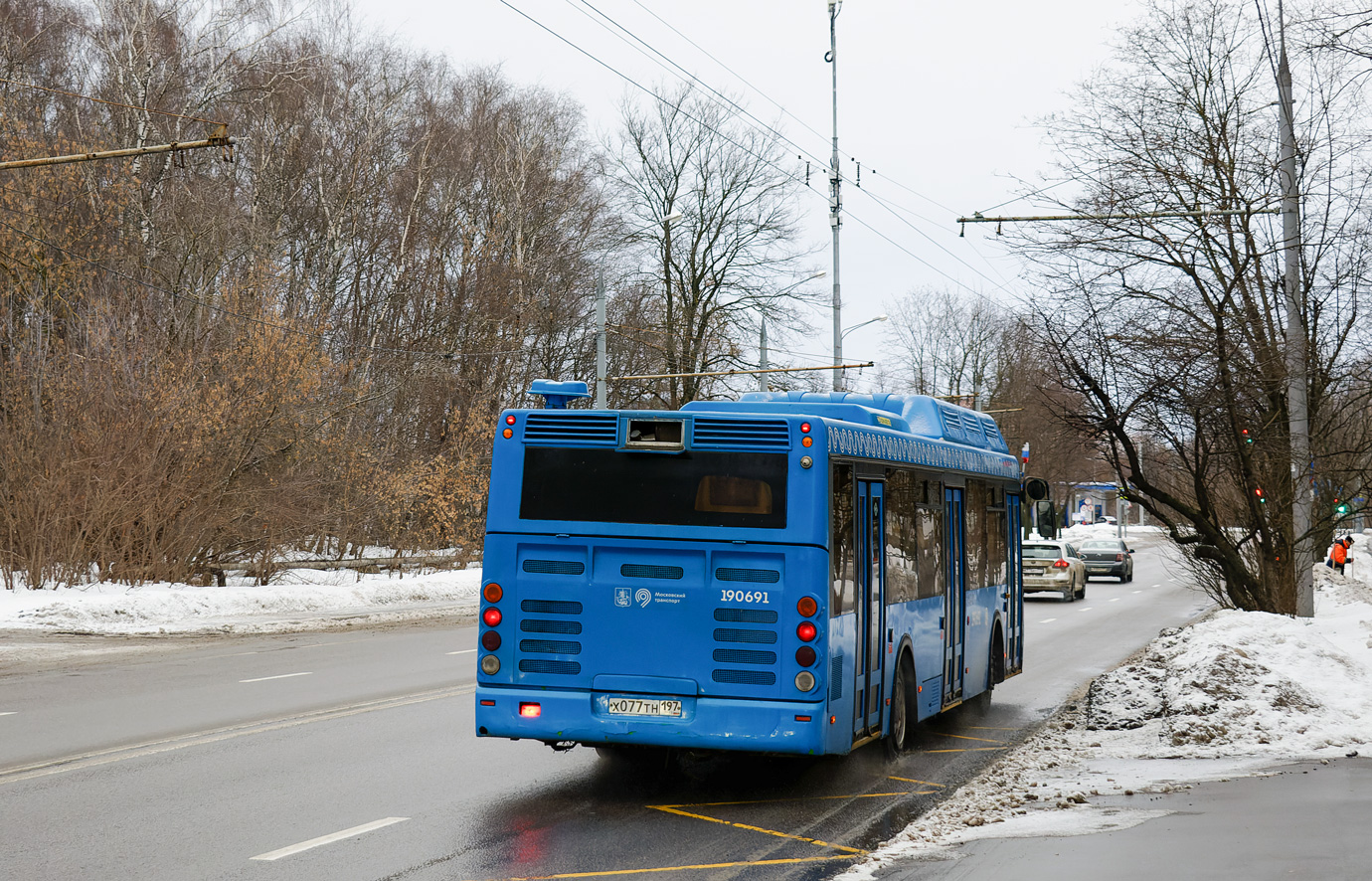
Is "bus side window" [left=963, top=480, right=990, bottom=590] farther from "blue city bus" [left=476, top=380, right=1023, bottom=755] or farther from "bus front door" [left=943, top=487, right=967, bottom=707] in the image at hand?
"blue city bus" [left=476, top=380, right=1023, bottom=755]

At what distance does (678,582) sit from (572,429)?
48.7 inches

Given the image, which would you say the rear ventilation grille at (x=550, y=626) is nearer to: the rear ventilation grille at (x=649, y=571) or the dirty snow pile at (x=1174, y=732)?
the rear ventilation grille at (x=649, y=571)

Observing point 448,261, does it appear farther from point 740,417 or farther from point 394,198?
point 740,417

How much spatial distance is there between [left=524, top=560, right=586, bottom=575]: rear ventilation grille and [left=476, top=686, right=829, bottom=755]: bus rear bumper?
2.49ft

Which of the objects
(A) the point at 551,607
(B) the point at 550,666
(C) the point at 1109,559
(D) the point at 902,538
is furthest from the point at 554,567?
(C) the point at 1109,559

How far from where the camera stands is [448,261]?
48125mm

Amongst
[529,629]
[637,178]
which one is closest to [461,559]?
[637,178]

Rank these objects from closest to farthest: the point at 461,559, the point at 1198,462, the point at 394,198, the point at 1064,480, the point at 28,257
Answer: the point at 1198,462
the point at 28,257
the point at 461,559
the point at 394,198
the point at 1064,480

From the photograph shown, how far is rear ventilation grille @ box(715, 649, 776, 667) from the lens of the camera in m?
8.31

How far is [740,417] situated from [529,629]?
6.24 ft

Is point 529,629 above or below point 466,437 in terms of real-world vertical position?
below

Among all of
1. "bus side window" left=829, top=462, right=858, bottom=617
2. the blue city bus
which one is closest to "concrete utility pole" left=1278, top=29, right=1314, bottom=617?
the blue city bus

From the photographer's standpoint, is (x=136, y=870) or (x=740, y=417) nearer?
→ (x=136, y=870)

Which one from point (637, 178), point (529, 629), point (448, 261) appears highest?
point (637, 178)
